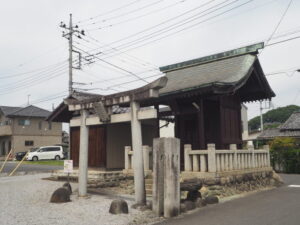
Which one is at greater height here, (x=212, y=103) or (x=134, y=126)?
(x=212, y=103)

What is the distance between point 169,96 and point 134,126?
4053mm

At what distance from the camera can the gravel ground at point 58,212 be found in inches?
306

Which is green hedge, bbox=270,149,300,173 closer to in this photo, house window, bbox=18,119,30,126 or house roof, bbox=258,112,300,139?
house roof, bbox=258,112,300,139

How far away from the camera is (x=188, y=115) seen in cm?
1462

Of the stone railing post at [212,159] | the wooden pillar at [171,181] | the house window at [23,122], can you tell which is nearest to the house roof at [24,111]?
the house window at [23,122]

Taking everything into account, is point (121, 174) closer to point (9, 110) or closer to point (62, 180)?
point (62, 180)

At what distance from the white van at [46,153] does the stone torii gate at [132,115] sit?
92.5ft

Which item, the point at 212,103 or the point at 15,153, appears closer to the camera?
the point at 212,103

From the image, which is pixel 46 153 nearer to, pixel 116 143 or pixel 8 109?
pixel 8 109

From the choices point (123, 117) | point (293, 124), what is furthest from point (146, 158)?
point (293, 124)

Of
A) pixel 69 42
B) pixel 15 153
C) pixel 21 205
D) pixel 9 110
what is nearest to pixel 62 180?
pixel 21 205

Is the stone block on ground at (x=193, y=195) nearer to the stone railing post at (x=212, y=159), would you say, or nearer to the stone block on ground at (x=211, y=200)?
the stone block on ground at (x=211, y=200)

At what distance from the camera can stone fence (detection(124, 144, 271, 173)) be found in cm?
1107

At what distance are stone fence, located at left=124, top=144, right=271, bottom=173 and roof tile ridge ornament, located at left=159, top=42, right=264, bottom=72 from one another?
459 centimetres
